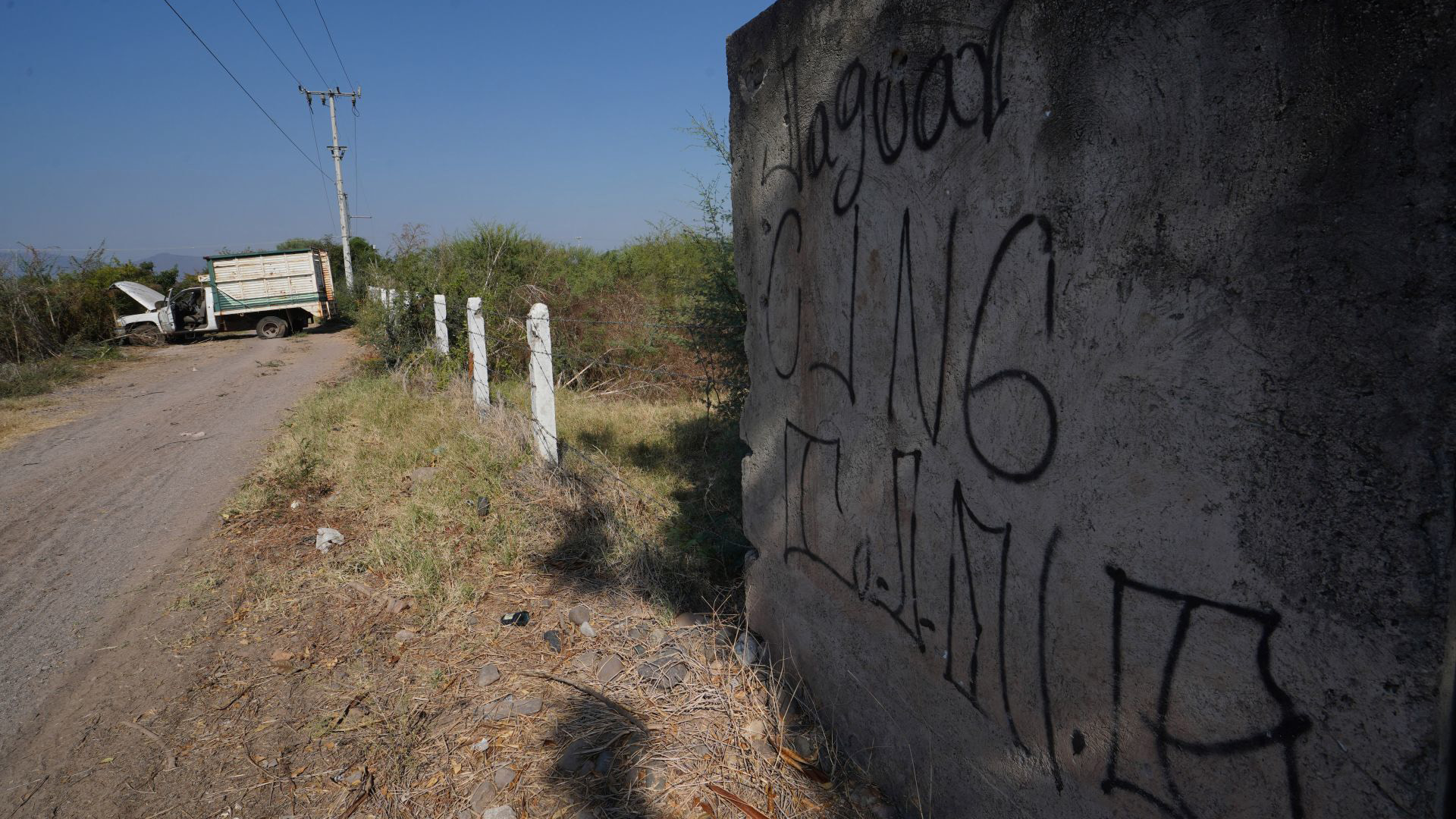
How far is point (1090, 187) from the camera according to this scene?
4.83ft

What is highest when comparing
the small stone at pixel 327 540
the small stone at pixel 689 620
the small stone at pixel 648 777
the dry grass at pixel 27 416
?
the dry grass at pixel 27 416

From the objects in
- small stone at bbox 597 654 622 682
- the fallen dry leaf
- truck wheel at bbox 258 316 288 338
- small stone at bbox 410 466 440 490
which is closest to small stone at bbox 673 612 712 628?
small stone at bbox 597 654 622 682

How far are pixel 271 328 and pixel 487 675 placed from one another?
64.5 feet

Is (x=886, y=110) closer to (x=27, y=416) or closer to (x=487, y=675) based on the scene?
(x=487, y=675)

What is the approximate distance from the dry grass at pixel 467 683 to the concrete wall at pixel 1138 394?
1.94 ft

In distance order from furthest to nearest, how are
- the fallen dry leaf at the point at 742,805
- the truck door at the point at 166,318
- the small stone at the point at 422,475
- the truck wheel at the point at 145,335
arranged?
the truck door at the point at 166,318
the truck wheel at the point at 145,335
the small stone at the point at 422,475
the fallen dry leaf at the point at 742,805

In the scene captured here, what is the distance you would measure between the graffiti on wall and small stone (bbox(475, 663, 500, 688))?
1.44m

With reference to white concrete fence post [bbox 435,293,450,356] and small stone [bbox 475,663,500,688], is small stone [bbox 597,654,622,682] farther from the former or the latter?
white concrete fence post [bbox 435,293,450,356]

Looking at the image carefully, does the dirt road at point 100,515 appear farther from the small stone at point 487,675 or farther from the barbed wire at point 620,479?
the barbed wire at point 620,479

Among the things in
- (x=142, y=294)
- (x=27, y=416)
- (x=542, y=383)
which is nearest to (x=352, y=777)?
(x=542, y=383)

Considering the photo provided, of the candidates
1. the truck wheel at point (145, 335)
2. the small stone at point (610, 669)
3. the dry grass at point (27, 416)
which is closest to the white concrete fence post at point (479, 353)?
the small stone at point (610, 669)

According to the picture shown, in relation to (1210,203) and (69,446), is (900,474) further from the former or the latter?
(69,446)

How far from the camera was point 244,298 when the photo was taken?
19.1 meters

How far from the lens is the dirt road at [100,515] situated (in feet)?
11.3
